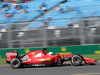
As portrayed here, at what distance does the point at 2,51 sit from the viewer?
11.5 m

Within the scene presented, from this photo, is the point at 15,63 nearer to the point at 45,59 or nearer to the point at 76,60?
the point at 45,59

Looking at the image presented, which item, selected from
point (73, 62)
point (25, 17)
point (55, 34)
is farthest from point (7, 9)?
point (73, 62)

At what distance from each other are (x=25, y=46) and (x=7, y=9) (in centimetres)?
566

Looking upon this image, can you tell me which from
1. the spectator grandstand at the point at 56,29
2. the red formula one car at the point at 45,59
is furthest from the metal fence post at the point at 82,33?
the red formula one car at the point at 45,59

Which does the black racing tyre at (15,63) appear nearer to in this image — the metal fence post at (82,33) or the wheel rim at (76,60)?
the wheel rim at (76,60)

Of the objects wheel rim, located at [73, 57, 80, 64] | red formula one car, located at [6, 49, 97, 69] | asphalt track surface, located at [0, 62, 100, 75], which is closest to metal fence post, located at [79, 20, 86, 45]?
red formula one car, located at [6, 49, 97, 69]

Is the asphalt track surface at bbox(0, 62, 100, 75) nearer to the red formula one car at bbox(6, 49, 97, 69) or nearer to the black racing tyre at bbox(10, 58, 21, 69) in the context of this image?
the red formula one car at bbox(6, 49, 97, 69)

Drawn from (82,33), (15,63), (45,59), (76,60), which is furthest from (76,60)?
(82,33)

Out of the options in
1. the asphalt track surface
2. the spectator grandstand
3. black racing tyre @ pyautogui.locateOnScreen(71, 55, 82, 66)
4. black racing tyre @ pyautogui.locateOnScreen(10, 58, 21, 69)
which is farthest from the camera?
the spectator grandstand

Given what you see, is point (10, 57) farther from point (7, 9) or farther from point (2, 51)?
point (7, 9)

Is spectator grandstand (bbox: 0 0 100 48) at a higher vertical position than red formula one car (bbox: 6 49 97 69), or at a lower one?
higher

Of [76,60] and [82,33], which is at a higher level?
[82,33]

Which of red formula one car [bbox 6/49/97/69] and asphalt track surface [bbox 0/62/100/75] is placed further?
red formula one car [bbox 6/49/97/69]

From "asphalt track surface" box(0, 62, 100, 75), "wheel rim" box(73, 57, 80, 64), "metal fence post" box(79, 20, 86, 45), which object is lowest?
"asphalt track surface" box(0, 62, 100, 75)
